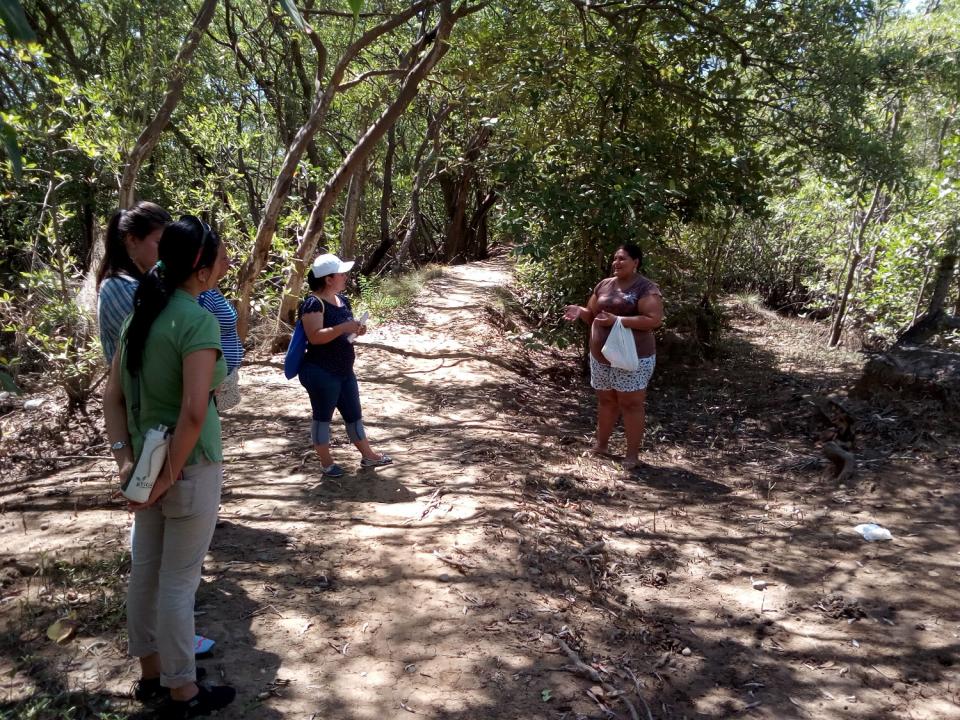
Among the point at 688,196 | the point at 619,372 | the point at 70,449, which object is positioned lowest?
the point at 70,449

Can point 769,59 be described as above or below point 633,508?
above

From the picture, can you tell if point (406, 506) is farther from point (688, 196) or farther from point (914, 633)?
point (688, 196)

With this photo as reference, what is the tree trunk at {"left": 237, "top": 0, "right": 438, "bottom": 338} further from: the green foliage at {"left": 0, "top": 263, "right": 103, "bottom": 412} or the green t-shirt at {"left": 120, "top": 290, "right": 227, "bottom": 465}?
the green t-shirt at {"left": 120, "top": 290, "right": 227, "bottom": 465}

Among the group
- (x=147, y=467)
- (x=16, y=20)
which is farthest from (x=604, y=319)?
(x=16, y=20)

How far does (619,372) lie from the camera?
197 inches

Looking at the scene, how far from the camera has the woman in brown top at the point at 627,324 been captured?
15.8 feet

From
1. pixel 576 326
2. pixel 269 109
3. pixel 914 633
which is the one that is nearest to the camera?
pixel 914 633

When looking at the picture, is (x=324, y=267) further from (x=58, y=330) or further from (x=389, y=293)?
(x=389, y=293)

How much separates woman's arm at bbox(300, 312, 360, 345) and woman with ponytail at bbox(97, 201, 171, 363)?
1.31 metres

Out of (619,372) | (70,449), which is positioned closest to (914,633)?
(619,372)

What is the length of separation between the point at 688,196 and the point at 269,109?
10693 millimetres

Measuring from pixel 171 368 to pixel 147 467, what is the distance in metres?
0.32

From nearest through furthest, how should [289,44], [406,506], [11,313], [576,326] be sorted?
[406,506] < [11,313] < [576,326] < [289,44]

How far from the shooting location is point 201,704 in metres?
2.45
